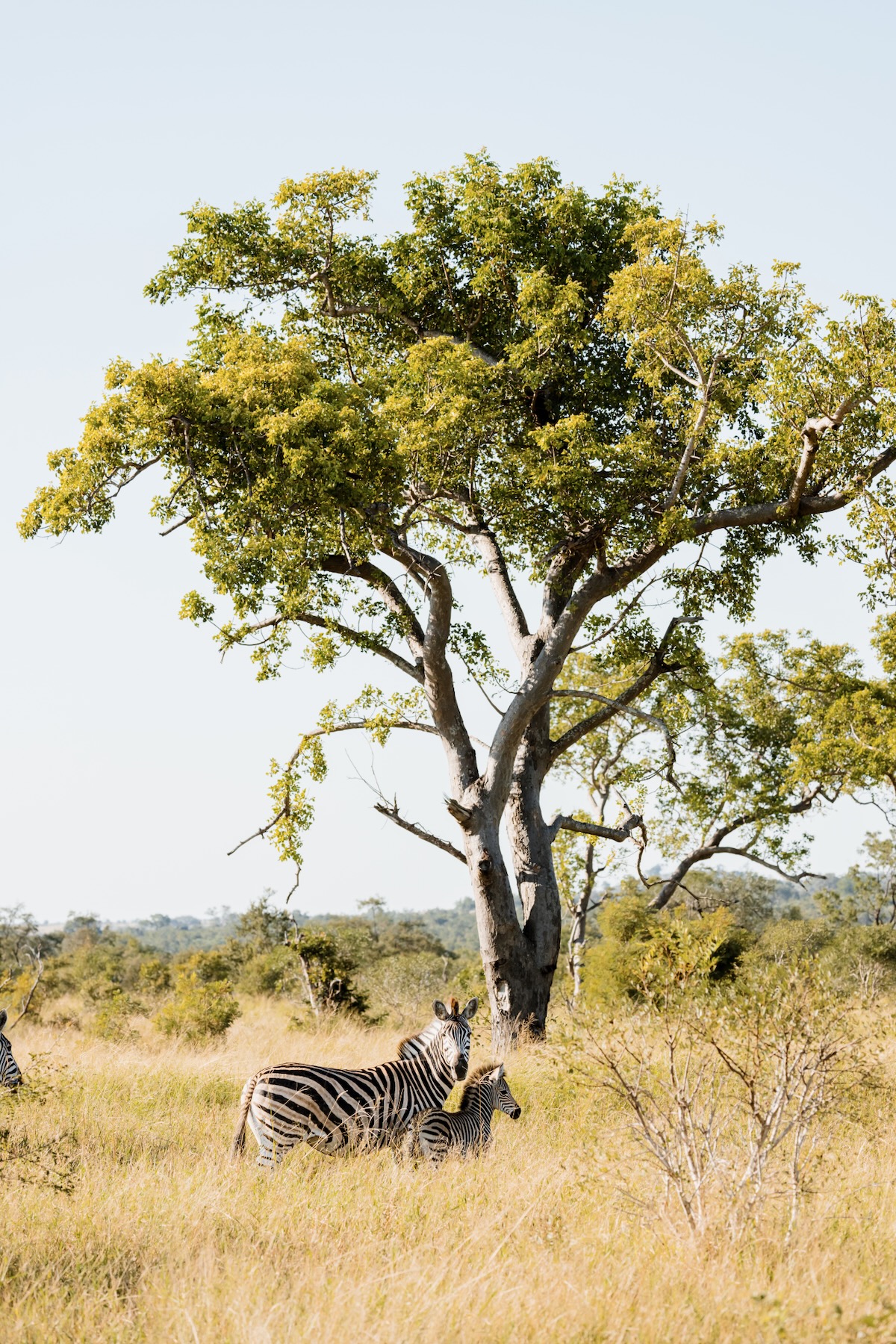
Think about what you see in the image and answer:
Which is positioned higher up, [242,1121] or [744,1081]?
[744,1081]

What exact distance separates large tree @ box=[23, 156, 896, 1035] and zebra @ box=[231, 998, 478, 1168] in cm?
594

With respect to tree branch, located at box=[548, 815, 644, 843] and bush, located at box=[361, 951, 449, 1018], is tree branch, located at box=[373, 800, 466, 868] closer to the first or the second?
tree branch, located at box=[548, 815, 644, 843]

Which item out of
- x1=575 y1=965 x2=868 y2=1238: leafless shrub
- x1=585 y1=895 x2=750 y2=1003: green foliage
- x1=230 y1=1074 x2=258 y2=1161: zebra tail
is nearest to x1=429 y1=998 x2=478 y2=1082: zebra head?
x1=585 y1=895 x2=750 y2=1003: green foliage

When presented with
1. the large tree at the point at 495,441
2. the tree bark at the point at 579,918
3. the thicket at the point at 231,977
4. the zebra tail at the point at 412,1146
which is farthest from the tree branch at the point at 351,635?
the tree bark at the point at 579,918

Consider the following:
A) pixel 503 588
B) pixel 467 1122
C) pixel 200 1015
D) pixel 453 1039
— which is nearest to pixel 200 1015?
pixel 200 1015

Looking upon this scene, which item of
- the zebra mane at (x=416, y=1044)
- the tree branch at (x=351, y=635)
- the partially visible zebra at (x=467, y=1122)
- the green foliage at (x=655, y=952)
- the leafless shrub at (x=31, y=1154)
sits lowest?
the leafless shrub at (x=31, y=1154)

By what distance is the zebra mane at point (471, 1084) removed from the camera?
8.78m

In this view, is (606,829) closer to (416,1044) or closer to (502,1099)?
(502,1099)

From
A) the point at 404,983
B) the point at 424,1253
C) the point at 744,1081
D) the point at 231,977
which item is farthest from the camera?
the point at 231,977

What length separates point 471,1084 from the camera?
8.99 m

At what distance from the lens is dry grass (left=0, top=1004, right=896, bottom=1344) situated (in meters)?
4.68

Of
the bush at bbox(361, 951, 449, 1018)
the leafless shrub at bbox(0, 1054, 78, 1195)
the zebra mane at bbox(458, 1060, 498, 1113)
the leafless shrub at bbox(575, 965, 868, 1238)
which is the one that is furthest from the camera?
the bush at bbox(361, 951, 449, 1018)

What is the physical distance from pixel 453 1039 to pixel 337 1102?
4.18ft

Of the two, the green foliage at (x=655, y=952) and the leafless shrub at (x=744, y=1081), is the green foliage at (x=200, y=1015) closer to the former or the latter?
the green foliage at (x=655, y=952)
